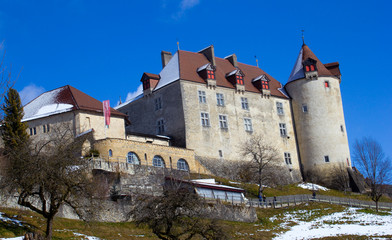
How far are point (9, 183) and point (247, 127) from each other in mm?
38928

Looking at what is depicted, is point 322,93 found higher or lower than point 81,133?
higher

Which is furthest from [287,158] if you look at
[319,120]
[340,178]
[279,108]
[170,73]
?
[170,73]

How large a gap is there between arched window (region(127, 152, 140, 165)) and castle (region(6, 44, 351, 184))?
92 millimetres

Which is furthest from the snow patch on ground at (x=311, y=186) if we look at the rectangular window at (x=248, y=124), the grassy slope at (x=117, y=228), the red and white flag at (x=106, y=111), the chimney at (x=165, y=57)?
the red and white flag at (x=106, y=111)

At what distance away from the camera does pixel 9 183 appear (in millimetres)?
28328

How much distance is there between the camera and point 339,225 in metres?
42.3

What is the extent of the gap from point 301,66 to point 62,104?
30.0 m

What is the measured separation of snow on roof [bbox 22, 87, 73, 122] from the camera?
176 ft

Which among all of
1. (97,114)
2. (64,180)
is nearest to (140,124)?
(97,114)

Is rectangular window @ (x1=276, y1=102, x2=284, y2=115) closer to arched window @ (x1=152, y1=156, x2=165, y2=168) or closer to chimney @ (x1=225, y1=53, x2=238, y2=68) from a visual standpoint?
chimney @ (x1=225, y1=53, x2=238, y2=68)

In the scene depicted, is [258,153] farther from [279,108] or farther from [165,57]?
[165,57]

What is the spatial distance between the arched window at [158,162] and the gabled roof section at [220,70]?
10.3m

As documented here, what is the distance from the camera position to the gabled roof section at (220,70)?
61.9 meters

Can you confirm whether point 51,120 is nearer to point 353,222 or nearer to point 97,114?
point 97,114
